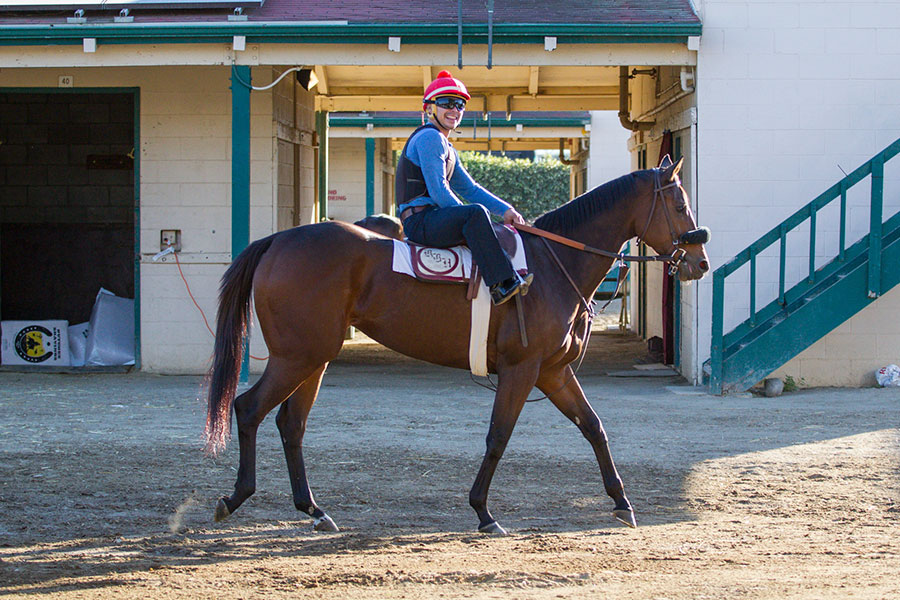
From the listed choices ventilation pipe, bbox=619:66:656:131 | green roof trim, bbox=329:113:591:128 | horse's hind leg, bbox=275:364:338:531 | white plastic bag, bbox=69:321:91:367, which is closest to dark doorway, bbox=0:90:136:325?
white plastic bag, bbox=69:321:91:367

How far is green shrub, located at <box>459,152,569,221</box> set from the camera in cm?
3316

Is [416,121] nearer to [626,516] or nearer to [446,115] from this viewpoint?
[446,115]

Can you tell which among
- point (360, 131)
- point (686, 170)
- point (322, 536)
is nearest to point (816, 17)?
point (686, 170)

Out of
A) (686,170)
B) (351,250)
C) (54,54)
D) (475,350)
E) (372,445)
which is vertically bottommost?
(372,445)

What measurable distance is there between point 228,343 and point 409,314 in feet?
3.10

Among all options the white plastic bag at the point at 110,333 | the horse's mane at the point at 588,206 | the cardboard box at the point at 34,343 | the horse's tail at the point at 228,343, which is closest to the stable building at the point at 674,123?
the white plastic bag at the point at 110,333

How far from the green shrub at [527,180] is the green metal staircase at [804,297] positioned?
23.1 metres

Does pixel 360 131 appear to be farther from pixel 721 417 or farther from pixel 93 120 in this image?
pixel 721 417

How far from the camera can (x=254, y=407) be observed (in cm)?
548

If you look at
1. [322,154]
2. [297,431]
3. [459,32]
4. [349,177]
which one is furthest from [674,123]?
[349,177]

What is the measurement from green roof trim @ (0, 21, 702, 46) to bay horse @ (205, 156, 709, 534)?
187 inches

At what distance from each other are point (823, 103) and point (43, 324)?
28.3ft

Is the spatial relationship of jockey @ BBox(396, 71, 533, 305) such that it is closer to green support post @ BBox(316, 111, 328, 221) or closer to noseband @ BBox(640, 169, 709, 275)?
noseband @ BBox(640, 169, 709, 275)

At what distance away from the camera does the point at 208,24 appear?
401 inches
